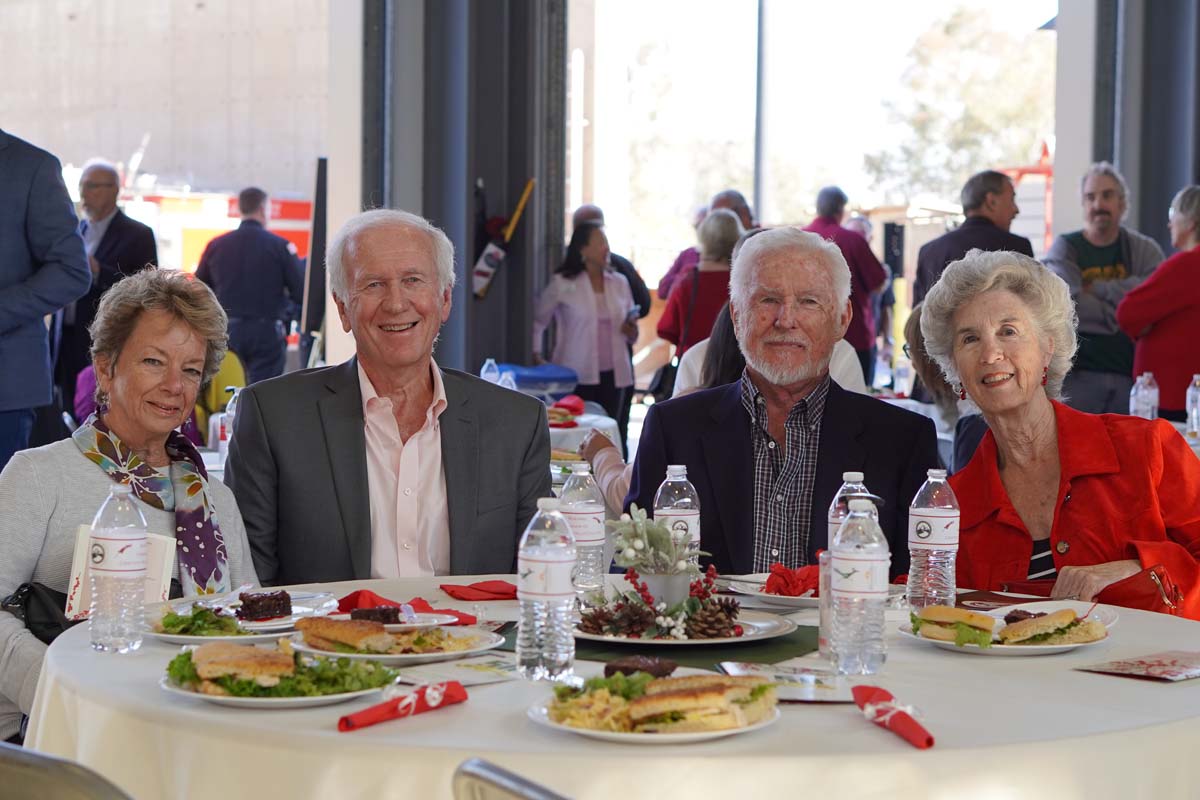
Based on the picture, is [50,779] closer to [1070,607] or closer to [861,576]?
[861,576]

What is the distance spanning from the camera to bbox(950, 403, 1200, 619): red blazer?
2.83 meters

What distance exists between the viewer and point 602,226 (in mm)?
→ 9680

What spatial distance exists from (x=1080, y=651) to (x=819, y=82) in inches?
655

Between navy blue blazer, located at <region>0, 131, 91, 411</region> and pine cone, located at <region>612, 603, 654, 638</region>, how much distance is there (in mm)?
3145

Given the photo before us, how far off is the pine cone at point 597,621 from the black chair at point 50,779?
0.87 meters

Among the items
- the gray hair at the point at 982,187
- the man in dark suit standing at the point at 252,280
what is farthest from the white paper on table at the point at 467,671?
the man in dark suit standing at the point at 252,280

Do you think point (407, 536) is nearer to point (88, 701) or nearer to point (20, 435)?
point (88, 701)

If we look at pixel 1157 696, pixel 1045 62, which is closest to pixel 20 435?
pixel 1157 696

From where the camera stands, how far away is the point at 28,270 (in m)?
4.78

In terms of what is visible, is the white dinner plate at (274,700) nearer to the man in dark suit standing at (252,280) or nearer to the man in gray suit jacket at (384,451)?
the man in gray suit jacket at (384,451)

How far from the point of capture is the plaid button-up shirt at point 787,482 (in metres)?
3.20

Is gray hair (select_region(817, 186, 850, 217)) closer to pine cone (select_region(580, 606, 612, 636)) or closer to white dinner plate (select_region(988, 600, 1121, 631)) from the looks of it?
white dinner plate (select_region(988, 600, 1121, 631))

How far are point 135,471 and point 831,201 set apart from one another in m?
7.40

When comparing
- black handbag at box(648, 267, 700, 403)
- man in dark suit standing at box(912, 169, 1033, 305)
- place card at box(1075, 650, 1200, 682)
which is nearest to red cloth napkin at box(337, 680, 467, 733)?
place card at box(1075, 650, 1200, 682)
